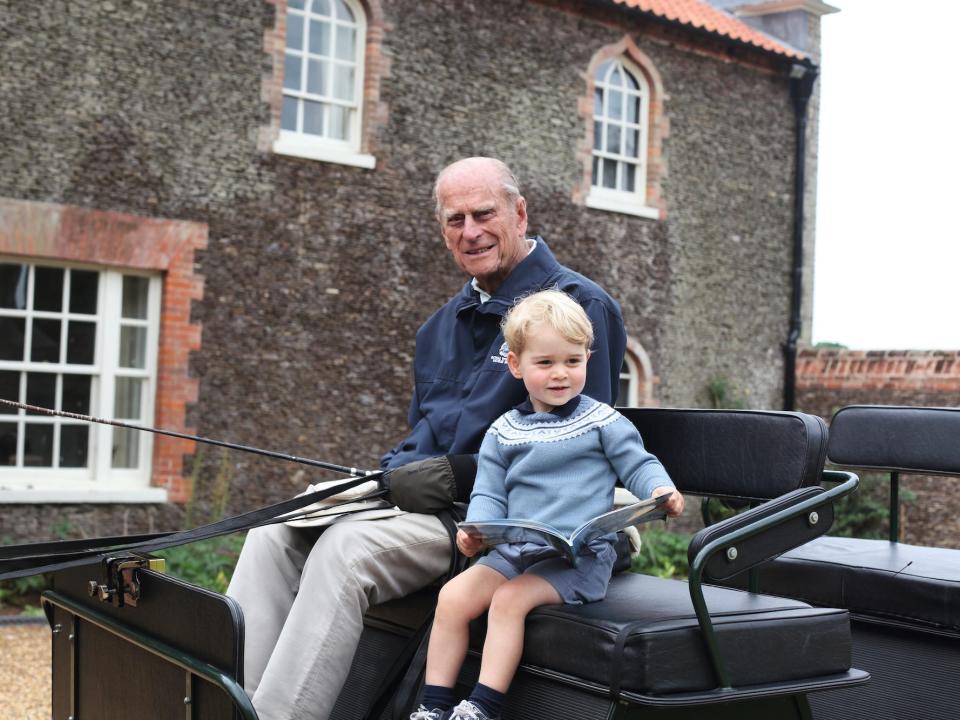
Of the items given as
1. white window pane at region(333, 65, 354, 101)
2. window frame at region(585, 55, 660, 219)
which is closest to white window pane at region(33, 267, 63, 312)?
white window pane at region(333, 65, 354, 101)

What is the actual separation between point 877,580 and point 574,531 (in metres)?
1.61

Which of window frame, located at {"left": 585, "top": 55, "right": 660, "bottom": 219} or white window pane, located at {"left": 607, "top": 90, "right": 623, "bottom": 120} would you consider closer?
window frame, located at {"left": 585, "top": 55, "right": 660, "bottom": 219}

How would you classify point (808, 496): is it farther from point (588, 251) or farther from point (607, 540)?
point (588, 251)

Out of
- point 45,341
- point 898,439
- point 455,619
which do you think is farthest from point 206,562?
point 455,619

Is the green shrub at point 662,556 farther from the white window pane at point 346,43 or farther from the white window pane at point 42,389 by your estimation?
the white window pane at point 346,43

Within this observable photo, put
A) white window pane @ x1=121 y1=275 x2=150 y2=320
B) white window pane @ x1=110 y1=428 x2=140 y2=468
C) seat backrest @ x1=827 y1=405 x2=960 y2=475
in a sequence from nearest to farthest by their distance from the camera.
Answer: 1. seat backrest @ x1=827 y1=405 x2=960 y2=475
2. white window pane @ x1=110 y1=428 x2=140 y2=468
3. white window pane @ x1=121 y1=275 x2=150 y2=320

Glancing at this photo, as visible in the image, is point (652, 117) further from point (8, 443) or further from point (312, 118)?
point (8, 443)

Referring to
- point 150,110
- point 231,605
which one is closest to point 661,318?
point 150,110

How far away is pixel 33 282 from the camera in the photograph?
9.95m

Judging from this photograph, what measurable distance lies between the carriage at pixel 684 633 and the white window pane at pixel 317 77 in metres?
8.52

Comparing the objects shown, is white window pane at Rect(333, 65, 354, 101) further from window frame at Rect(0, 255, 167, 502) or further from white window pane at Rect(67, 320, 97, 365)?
white window pane at Rect(67, 320, 97, 365)

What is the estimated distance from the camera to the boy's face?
3000 millimetres

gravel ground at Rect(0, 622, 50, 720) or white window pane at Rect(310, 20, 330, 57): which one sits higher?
white window pane at Rect(310, 20, 330, 57)

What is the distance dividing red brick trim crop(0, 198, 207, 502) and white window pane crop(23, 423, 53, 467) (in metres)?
0.83
